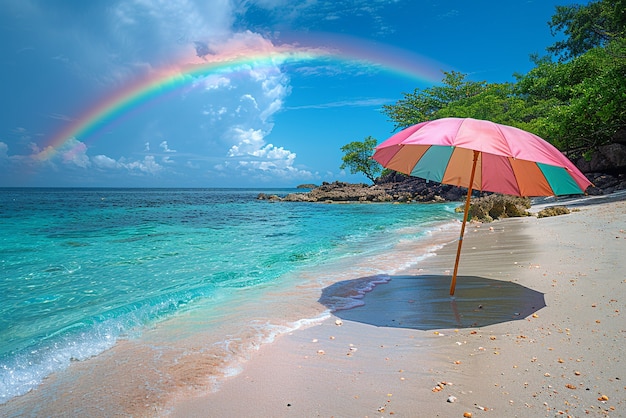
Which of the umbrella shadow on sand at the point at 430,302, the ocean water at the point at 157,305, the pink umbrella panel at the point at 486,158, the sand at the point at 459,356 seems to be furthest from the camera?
the umbrella shadow on sand at the point at 430,302

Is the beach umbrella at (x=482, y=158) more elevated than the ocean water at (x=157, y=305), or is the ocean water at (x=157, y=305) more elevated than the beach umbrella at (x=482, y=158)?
the beach umbrella at (x=482, y=158)

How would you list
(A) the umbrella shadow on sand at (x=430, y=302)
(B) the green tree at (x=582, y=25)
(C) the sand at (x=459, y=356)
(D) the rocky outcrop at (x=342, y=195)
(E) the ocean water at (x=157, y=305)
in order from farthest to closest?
(D) the rocky outcrop at (x=342, y=195)
(B) the green tree at (x=582, y=25)
(A) the umbrella shadow on sand at (x=430, y=302)
(E) the ocean water at (x=157, y=305)
(C) the sand at (x=459, y=356)

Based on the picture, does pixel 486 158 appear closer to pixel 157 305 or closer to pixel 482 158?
pixel 482 158

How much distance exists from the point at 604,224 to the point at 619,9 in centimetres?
1935

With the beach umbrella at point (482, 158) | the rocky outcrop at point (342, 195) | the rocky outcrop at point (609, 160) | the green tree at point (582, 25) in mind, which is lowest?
the rocky outcrop at point (342, 195)

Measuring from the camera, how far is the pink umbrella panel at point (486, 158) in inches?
170

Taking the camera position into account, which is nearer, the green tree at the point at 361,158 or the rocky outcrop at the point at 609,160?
the rocky outcrop at the point at 609,160

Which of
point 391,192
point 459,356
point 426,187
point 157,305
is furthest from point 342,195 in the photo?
point 459,356

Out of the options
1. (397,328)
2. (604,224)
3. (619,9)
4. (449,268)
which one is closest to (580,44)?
(619,9)

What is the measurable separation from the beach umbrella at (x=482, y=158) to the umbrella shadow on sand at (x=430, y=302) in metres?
0.50

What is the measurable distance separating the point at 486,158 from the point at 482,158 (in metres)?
0.07

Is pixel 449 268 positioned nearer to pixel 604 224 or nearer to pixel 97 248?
pixel 604 224

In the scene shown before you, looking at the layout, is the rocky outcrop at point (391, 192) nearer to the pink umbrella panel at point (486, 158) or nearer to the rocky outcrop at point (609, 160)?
the rocky outcrop at point (609, 160)

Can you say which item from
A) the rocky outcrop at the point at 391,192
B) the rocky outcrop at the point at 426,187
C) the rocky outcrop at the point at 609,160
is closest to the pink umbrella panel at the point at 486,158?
the rocky outcrop at the point at 426,187
